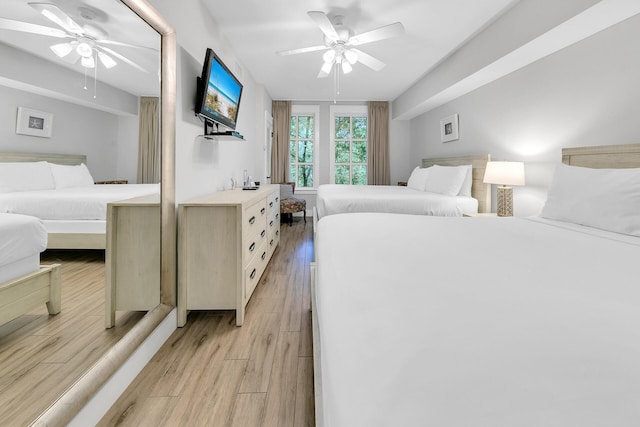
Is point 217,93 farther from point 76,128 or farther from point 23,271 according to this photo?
point 23,271

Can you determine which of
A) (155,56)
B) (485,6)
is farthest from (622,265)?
(485,6)

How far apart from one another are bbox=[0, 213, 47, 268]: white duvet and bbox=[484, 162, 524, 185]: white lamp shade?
10.9ft

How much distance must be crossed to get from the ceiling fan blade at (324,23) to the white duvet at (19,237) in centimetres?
234

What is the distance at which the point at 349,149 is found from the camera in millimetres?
6535

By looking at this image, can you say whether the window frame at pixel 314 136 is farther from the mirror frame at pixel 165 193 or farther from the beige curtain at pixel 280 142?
the mirror frame at pixel 165 193

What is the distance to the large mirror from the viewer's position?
98 centimetres

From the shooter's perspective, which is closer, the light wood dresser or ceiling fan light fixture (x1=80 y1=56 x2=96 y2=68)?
ceiling fan light fixture (x1=80 y1=56 x2=96 y2=68)

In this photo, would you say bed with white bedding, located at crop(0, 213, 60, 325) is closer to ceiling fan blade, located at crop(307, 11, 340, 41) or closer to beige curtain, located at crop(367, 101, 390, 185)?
ceiling fan blade, located at crop(307, 11, 340, 41)

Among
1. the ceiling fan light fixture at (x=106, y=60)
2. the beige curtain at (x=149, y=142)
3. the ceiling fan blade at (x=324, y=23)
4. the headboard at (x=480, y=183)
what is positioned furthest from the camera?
the headboard at (x=480, y=183)

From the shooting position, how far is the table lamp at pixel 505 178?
9.46 ft

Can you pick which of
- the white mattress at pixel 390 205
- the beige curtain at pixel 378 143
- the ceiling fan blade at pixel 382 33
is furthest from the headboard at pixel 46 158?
the beige curtain at pixel 378 143

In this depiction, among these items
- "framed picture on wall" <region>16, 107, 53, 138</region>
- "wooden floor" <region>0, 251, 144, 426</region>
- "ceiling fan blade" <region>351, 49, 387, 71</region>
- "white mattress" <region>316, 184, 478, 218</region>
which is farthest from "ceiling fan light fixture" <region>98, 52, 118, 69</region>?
"ceiling fan blade" <region>351, 49, 387, 71</region>

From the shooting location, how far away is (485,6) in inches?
107

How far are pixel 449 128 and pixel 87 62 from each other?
4584mm
